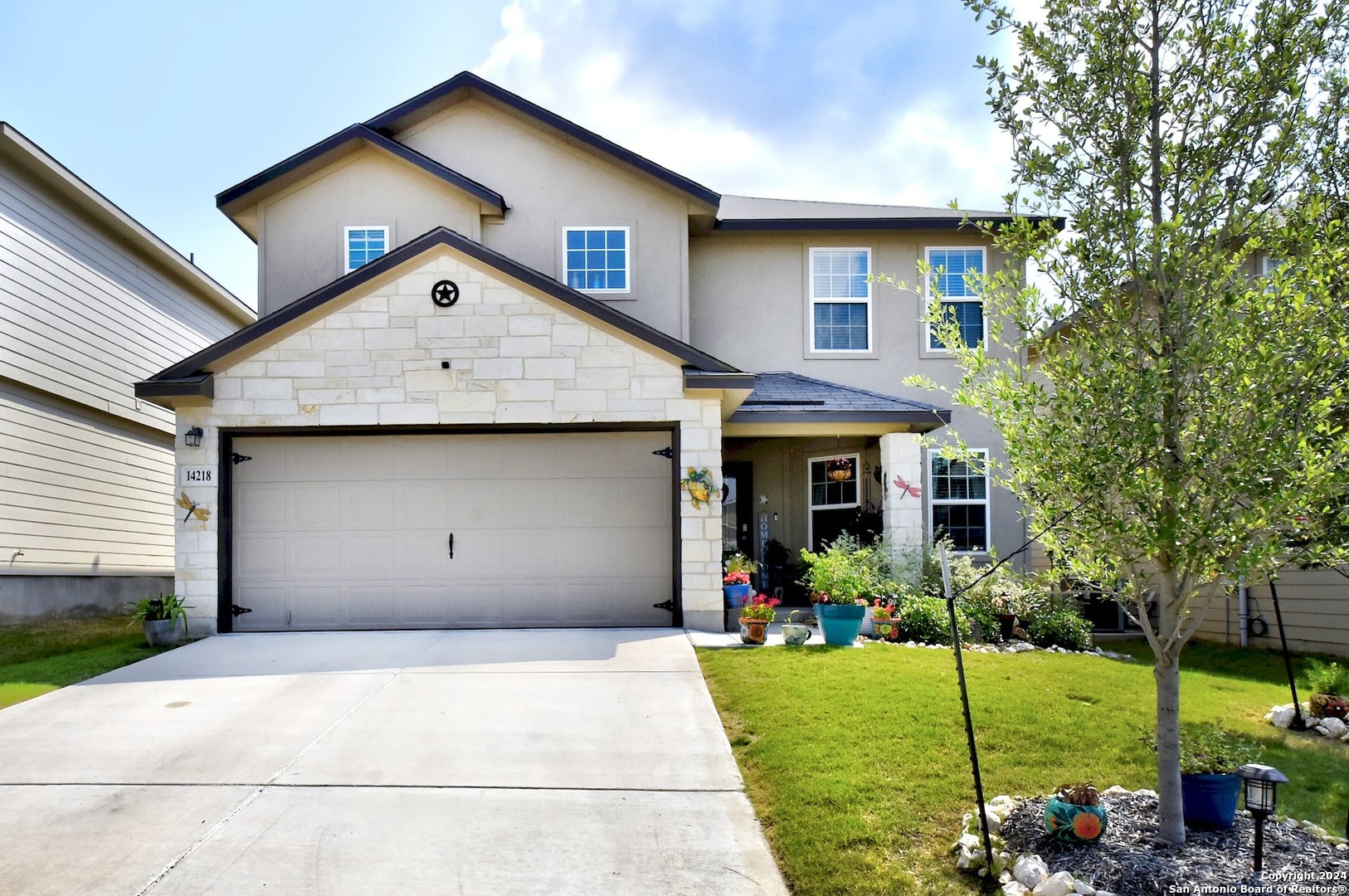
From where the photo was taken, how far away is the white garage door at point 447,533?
10.2 meters

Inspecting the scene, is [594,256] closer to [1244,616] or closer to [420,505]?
[420,505]

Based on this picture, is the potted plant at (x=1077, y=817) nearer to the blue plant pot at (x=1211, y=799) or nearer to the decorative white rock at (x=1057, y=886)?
the decorative white rock at (x=1057, y=886)

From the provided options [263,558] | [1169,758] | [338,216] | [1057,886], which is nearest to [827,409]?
[263,558]

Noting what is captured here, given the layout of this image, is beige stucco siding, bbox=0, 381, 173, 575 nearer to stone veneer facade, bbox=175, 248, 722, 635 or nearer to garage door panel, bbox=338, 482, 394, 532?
stone veneer facade, bbox=175, 248, 722, 635

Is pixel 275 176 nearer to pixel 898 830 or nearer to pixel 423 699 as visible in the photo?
pixel 423 699

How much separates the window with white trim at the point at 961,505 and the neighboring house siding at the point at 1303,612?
3.05 m

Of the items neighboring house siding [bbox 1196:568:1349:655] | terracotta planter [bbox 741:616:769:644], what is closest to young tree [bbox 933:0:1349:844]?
terracotta planter [bbox 741:616:769:644]

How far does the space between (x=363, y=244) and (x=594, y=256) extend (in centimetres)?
312

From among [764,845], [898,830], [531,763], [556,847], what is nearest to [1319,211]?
[898,830]

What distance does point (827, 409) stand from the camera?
11.1 meters

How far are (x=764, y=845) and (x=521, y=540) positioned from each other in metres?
6.26

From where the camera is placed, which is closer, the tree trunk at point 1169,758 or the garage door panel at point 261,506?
the tree trunk at point 1169,758

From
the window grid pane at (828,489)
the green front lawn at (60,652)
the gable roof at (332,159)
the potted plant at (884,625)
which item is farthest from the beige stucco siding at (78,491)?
the window grid pane at (828,489)

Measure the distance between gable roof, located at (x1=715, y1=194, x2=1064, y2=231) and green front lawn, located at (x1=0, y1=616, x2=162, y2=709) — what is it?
9.02 metres
